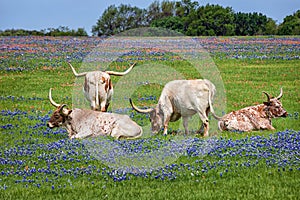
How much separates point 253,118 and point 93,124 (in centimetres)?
486

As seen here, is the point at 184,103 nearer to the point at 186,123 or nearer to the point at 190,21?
the point at 186,123

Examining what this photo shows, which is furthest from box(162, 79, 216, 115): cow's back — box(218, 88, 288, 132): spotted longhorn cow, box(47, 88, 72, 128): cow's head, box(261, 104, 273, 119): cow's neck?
box(47, 88, 72, 128): cow's head

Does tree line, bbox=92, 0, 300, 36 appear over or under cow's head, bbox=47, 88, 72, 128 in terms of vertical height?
over

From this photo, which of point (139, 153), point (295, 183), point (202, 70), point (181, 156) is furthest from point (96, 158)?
point (202, 70)

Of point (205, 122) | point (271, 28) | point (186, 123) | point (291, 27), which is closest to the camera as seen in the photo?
point (205, 122)

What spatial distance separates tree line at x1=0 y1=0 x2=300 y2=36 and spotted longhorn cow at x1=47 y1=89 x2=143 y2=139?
2123 inches

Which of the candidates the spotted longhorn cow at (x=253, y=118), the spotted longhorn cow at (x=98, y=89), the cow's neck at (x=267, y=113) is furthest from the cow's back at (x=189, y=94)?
the spotted longhorn cow at (x=98, y=89)

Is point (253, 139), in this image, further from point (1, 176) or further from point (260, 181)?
point (1, 176)

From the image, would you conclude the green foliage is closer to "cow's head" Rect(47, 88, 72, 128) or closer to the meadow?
the meadow

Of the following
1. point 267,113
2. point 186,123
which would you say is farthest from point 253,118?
point 186,123

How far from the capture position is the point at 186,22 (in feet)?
244

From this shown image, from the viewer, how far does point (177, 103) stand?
15.8 m

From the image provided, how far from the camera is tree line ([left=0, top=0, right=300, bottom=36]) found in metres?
71.9

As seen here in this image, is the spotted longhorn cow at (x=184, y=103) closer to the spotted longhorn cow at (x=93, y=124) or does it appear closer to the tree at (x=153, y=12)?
the spotted longhorn cow at (x=93, y=124)
